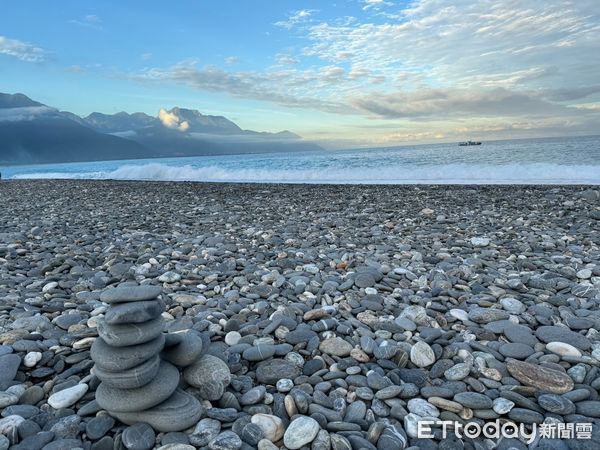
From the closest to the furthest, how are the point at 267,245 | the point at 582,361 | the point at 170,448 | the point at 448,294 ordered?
1. the point at 170,448
2. the point at 582,361
3. the point at 448,294
4. the point at 267,245

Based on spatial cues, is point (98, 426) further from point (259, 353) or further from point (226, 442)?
point (259, 353)

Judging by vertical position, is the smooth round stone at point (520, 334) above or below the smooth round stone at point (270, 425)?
above

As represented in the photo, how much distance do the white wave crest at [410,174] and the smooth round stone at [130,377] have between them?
49.8ft

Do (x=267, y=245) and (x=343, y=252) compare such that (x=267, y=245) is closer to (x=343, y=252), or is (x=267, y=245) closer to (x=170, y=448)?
(x=343, y=252)

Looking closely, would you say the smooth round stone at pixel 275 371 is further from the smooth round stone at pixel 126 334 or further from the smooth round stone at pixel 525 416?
the smooth round stone at pixel 525 416

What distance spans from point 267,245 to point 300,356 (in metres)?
3.00

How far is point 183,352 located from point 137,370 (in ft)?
0.99

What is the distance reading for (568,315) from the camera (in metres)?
2.85

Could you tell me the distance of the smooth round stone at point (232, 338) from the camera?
2.61 metres

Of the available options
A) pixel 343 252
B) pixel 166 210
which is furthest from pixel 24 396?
pixel 166 210

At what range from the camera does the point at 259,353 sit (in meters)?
2.39

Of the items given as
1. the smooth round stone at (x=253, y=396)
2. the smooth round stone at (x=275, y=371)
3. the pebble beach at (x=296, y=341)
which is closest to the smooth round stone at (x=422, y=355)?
the pebble beach at (x=296, y=341)

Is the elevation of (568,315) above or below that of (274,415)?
above

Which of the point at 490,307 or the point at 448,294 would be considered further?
the point at 448,294
